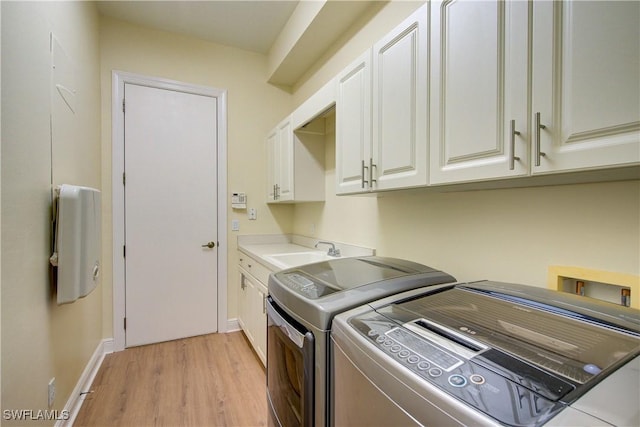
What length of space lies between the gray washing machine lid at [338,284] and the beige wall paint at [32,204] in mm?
996

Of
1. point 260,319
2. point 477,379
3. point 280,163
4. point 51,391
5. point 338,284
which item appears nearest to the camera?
point 477,379

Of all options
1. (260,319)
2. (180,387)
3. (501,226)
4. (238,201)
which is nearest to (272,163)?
(238,201)

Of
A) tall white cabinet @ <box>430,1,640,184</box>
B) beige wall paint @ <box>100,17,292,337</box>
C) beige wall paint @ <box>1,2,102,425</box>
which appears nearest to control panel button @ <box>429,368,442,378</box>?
tall white cabinet @ <box>430,1,640,184</box>

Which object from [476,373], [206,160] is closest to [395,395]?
[476,373]

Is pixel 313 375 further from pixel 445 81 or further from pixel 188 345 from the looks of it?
pixel 188 345

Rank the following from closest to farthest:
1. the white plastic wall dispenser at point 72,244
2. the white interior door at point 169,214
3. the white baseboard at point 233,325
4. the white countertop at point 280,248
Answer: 1. the white plastic wall dispenser at point 72,244
2. the white countertop at point 280,248
3. the white interior door at point 169,214
4. the white baseboard at point 233,325

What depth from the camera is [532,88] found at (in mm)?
812

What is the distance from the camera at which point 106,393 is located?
2.03 m

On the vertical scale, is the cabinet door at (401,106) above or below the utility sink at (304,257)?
above

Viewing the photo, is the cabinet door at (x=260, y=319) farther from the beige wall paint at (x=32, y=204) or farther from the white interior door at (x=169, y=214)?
the beige wall paint at (x=32, y=204)

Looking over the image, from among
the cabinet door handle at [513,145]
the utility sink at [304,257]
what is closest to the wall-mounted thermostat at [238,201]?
the utility sink at [304,257]

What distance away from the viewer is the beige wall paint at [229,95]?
2.59 meters

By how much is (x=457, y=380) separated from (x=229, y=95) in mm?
3166

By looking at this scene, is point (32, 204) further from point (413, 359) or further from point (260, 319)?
point (413, 359)
